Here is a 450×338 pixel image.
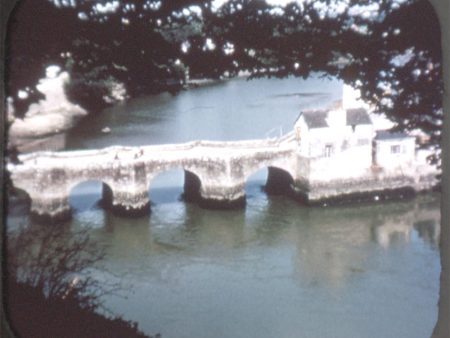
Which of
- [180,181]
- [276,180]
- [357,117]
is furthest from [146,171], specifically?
[357,117]

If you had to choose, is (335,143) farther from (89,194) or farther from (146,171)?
(89,194)

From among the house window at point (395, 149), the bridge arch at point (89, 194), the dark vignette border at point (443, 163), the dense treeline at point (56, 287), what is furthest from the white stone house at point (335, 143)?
the dense treeline at point (56, 287)

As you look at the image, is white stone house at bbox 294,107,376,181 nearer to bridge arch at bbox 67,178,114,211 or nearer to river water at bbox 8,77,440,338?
river water at bbox 8,77,440,338

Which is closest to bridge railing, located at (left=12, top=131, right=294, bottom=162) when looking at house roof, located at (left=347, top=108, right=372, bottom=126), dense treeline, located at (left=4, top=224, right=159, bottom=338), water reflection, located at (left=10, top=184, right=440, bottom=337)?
water reflection, located at (left=10, top=184, right=440, bottom=337)

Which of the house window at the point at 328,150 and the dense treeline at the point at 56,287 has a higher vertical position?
the house window at the point at 328,150

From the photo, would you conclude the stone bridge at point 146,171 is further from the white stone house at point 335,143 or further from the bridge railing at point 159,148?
the white stone house at point 335,143

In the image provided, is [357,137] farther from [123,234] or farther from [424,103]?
[123,234]
